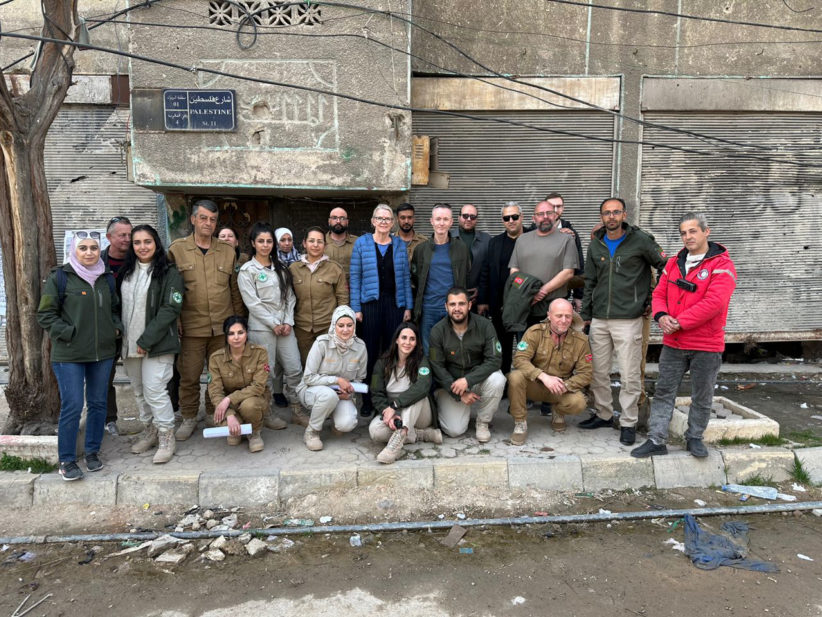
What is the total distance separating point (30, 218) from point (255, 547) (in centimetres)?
337

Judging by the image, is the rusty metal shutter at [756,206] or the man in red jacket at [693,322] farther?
the rusty metal shutter at [756,206]

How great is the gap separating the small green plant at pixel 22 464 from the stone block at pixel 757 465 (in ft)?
18.3

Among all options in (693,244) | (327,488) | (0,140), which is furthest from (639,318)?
(0,140)

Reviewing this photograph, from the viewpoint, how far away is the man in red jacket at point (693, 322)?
4199mm

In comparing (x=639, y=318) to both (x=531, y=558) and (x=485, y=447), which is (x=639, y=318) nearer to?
(x=485, y=447)

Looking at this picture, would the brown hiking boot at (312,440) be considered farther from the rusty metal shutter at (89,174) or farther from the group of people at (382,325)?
the rusty metal shutter at (89,174)

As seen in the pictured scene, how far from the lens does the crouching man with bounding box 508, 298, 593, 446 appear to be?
4828mm

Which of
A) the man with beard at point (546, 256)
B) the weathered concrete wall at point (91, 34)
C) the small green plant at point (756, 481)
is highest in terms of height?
the weathered concrete wall at point (91, 34)

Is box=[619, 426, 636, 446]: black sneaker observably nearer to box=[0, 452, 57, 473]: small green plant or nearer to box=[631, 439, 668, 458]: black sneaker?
box=[631, 439, 668, 458]: black sneaker

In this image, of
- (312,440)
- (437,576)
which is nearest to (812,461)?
(437,576)

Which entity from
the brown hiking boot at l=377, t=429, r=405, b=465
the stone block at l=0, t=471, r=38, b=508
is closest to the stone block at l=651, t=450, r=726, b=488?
the brown hiking boot at l=377, t=429, r=405, b=465

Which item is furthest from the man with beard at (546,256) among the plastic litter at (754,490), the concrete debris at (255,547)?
the concrete debris at (255,547)

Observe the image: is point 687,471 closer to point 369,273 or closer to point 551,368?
point 551,368

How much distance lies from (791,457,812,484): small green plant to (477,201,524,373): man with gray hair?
8.62 ft
